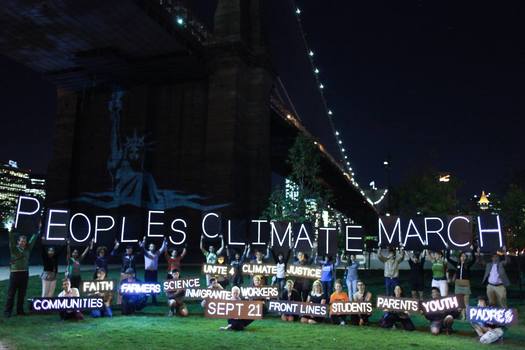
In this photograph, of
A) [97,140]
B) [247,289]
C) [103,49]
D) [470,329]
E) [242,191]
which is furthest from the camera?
[97,140]

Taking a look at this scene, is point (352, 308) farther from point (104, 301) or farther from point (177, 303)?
point (104, 301)

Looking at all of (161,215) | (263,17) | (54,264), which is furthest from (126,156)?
(54,264)

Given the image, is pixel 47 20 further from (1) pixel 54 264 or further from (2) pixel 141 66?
(1) pixel 54 264

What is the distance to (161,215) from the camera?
1708 cm

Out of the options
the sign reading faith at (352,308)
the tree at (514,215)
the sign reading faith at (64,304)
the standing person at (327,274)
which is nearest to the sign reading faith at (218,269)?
the standing person at (327,274)

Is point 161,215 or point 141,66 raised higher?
point 141,66

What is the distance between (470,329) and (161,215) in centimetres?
1020

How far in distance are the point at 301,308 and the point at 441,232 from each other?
472 centimetres

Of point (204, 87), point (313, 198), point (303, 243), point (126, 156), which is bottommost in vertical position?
point (303, 243)

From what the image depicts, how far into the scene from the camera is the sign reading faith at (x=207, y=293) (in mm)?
13516

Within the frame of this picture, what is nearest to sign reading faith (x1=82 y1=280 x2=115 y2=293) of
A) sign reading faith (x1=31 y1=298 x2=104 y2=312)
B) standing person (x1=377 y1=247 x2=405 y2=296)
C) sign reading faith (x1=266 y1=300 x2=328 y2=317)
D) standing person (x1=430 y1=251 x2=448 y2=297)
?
sign reading faith (x1=31 y1=298 x2=104 y2=312)

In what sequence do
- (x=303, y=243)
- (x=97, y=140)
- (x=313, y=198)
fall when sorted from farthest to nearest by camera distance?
(x=97, y=140) → (x=313, y=198) → (x=303, y=243)

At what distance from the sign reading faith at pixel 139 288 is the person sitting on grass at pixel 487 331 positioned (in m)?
8.69

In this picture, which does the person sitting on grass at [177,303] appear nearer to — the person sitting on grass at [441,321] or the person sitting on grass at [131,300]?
the person sitting on grass at [131,300]
